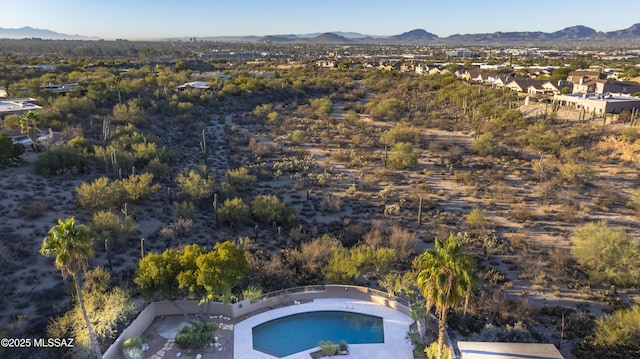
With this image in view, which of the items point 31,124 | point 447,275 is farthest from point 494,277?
point 31,124

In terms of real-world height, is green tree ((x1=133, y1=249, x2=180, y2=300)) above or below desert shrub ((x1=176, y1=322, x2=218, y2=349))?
above

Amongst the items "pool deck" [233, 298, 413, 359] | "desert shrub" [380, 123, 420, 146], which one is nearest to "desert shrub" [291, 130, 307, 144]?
"desert shrub" [380, 123, 420, 146]

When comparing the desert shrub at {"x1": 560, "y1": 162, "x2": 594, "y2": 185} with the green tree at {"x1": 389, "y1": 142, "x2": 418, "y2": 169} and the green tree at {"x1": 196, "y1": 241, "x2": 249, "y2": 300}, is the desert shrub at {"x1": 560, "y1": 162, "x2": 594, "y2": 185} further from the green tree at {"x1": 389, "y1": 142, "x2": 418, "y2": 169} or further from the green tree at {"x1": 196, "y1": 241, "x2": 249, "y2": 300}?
the green tree at {"x1": 196, "y1": 241, "x2": 249, "y2": 300}

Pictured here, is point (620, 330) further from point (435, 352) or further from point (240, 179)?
point (240, 179)

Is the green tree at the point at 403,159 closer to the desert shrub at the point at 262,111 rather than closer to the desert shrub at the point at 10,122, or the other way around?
the desert shrub at the point at 262,111

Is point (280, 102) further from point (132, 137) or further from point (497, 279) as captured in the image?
point (497, 279)

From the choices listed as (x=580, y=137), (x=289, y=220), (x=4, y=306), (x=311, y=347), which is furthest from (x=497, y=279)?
(x=580, y=137)
